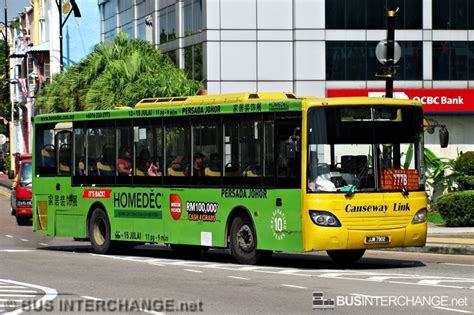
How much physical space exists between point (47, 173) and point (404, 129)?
32.5 ft

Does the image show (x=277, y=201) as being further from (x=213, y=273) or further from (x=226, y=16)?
(x=226, y=16)

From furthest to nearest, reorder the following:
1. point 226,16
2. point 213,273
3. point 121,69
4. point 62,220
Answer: point 226,16
point 121,69
point 62,220
point 213,273

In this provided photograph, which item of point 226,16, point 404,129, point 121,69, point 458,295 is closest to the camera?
point 458,295

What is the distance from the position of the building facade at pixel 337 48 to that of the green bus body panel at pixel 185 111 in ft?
94.8

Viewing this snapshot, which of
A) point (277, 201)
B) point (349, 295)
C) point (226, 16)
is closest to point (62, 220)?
point (277, 201)

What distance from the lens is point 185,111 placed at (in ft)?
81.9

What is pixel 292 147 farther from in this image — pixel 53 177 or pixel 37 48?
pixel 37 48

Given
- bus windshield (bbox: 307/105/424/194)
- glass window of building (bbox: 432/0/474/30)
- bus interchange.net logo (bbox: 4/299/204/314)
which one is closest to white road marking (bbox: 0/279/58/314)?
bus interchange.net logo (bbox: 4/299/204/314)

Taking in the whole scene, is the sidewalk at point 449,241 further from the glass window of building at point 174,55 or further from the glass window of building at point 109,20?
the glass window of building at point 109,20

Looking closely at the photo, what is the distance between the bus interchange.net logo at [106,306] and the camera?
14.8 meters

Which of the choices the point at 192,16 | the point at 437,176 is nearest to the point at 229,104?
the point at 437,176

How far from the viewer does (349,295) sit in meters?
16.8

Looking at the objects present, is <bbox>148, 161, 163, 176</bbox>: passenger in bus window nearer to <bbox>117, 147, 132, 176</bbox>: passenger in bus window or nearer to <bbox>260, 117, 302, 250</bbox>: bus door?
<bbox>117, 147, 132, 176</bbox>: passenger in bus window

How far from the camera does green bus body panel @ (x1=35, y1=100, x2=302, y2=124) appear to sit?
22.5 metres
